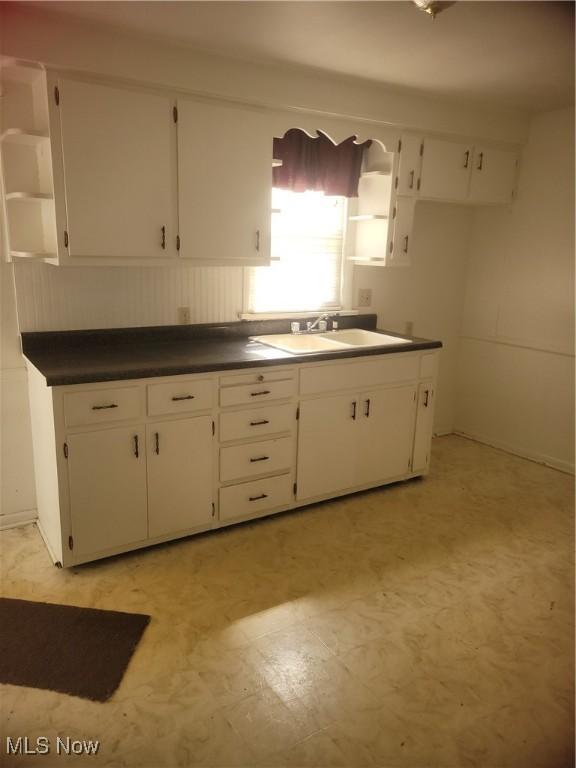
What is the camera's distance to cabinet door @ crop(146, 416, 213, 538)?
255 cm

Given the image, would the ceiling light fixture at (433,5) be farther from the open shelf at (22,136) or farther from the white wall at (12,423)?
the white wall at (12,423)

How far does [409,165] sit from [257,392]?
1755 mm

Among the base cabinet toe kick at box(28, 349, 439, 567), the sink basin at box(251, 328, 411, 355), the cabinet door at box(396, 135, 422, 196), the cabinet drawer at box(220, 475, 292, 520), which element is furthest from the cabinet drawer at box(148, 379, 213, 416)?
the cabinet door at box(396, 135, 422, 196)

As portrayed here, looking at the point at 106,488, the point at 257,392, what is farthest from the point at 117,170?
the point at 106,488

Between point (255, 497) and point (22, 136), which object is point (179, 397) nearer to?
point (255, 497)

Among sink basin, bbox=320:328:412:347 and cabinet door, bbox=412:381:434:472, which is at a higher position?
sink basin, bbox=320:328:412:347

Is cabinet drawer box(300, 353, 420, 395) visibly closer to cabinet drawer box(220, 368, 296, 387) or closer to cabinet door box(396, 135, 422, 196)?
cabinet drawer box(220, 368, 296, 387)

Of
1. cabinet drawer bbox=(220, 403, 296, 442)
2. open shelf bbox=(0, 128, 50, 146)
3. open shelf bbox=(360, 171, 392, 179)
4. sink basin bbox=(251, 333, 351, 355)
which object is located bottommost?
cabinet drawer bbox=(220, 403, 296, 442)

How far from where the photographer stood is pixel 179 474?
8.63 feet

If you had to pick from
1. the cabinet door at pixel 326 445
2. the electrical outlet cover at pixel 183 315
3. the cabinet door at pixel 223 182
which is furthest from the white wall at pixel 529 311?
the electrical outlet cover at pixel 183 315

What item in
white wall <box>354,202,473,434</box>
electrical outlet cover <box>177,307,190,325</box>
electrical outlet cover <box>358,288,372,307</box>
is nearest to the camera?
electrical outlet cover <box>177,307,190,325</box>

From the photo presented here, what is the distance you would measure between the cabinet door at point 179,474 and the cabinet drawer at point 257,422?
0.10m

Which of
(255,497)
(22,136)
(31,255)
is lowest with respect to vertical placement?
(255,497)

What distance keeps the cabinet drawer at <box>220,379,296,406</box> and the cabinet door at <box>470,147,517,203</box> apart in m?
1.94
